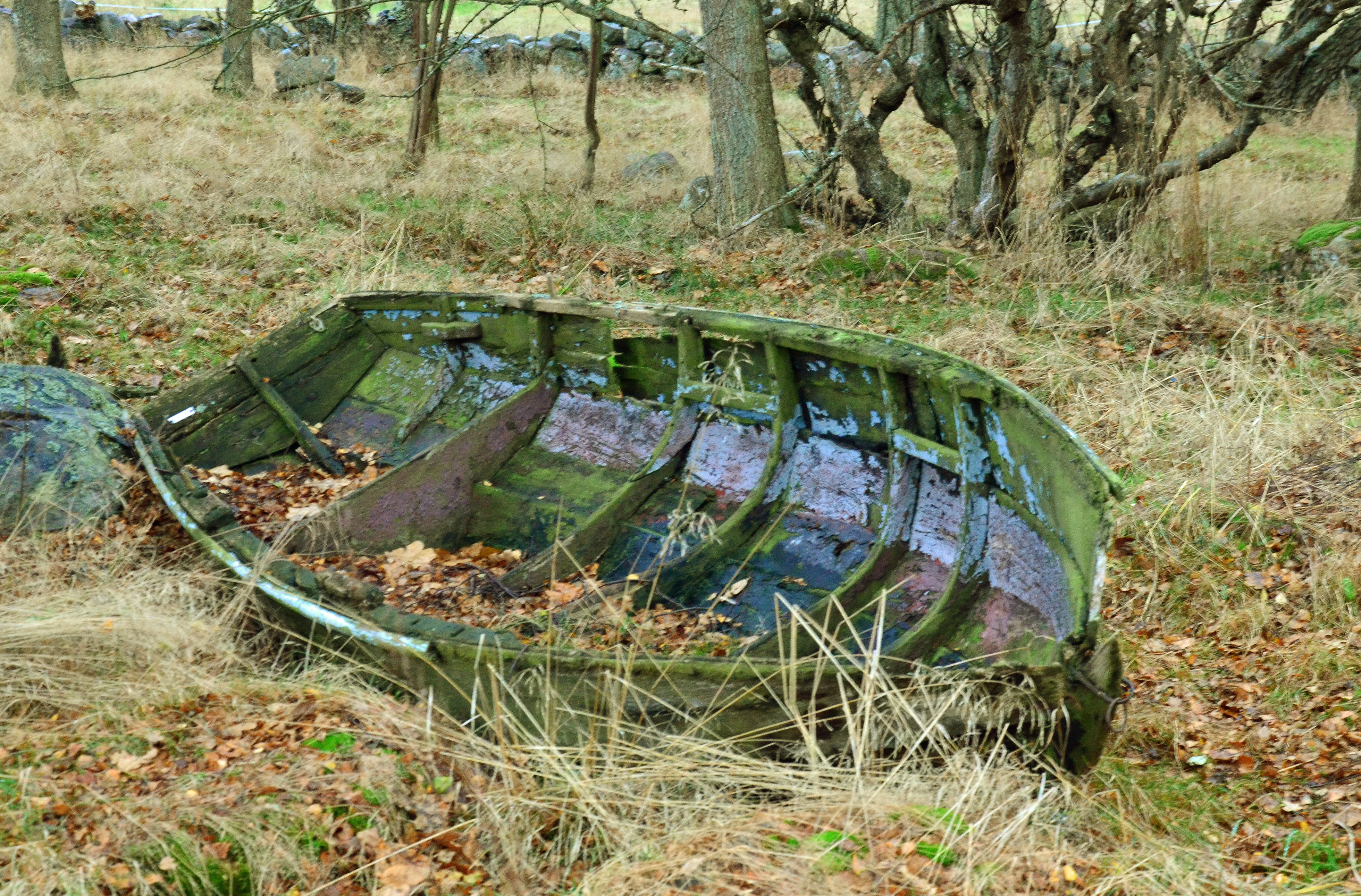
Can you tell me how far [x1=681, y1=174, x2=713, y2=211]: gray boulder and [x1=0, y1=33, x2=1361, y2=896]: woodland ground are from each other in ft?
1.07

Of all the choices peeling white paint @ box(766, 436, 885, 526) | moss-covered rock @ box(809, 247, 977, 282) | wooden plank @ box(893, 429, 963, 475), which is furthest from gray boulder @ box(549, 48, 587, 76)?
wooden plank @ box(893, 429, 963, 475)

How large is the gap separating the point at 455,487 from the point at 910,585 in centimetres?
241

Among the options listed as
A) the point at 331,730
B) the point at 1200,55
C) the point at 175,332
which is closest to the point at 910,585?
the point at 331,730

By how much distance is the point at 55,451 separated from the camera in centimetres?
526

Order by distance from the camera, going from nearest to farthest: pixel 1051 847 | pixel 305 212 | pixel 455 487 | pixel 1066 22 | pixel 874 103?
pixel 1051 847 < pixel 455 487 < pixel 874 103 < pixel 305 212 < pixel 1066 22

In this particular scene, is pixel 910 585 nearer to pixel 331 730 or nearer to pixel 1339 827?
pixel 1339 827

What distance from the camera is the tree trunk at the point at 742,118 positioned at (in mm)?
9164

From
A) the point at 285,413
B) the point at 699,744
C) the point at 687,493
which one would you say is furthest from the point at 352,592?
the point at 285,413

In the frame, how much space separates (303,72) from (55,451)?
1244cm

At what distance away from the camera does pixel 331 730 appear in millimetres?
3658

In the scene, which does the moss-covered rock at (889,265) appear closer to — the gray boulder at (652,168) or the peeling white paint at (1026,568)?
the gray boulder at (652,168)

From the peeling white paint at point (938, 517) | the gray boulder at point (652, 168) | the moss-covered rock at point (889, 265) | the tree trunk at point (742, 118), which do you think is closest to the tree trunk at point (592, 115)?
the gray boulder at point (652, 168)

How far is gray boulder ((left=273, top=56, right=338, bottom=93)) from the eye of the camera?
16016 mm

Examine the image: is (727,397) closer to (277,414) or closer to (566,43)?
(277,414)
